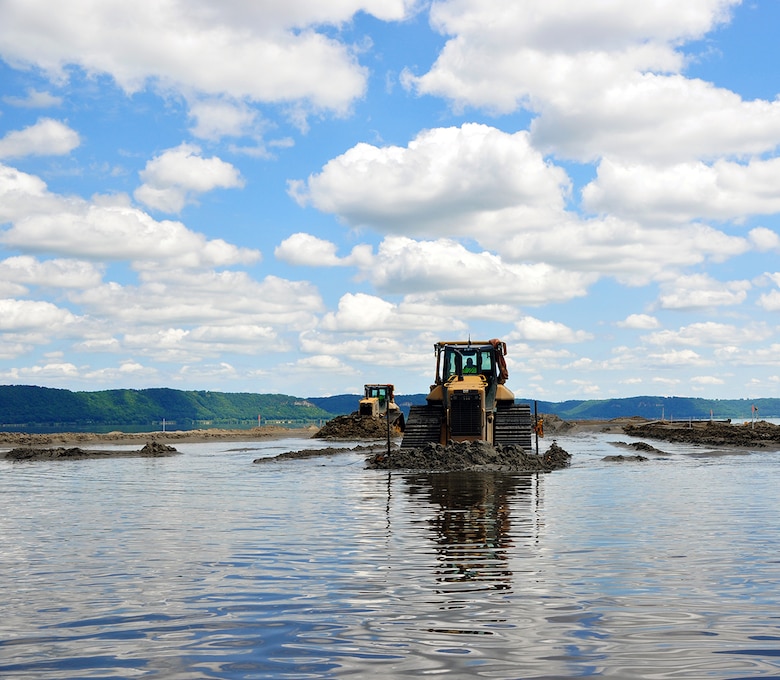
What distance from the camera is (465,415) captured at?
1206 inches

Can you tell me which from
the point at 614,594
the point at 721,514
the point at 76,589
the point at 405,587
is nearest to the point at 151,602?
the point at 76,589

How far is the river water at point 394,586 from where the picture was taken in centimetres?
632

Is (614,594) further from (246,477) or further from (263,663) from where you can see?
(246,477)

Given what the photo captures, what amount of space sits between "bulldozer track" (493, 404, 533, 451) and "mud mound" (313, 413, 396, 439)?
27957 mm

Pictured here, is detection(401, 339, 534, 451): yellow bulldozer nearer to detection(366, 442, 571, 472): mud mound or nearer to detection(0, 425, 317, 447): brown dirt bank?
detection(366, 442, 571, 472): mud mound

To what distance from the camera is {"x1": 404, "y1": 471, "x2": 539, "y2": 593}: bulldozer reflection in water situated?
9727 mm

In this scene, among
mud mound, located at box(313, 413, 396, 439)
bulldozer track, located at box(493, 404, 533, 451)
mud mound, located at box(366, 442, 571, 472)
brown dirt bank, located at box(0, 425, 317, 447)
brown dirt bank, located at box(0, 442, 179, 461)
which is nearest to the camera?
mud mound, located at box(366, 442, 571, 472)

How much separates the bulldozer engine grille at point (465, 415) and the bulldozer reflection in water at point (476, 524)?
193 inches

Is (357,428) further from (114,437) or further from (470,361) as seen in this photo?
(470,361)

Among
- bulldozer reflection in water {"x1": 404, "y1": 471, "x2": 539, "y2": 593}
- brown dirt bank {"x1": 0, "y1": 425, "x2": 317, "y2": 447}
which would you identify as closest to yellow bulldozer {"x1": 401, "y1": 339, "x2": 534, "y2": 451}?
bulldozer reflection in water {"x1": 404, "y1": 471, "x2": 539, "y2": 593}

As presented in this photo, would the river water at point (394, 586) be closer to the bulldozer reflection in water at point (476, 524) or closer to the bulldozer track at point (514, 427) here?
the bulldozer reflection in water at point (476, 524)

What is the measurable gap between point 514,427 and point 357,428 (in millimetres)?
30873

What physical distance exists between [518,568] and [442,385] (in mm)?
20999

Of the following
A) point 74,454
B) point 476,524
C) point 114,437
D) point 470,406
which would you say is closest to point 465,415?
point 470,406
